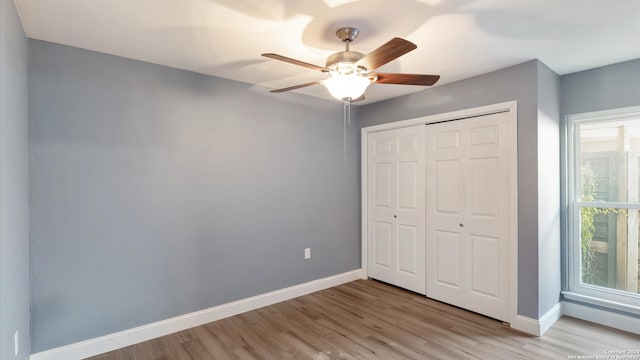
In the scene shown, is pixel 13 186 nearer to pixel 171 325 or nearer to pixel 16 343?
pixel 16 343

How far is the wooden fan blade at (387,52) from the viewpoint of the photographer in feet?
5.08

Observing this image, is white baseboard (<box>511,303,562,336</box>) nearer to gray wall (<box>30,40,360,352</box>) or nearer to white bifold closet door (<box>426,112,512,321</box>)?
white bifold closet door (<box>426,112,512,321</box>)

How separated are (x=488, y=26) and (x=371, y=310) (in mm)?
2711

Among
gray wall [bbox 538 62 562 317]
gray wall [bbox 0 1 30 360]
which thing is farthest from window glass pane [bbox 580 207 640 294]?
gray wall [bbox 0 1 30 360]

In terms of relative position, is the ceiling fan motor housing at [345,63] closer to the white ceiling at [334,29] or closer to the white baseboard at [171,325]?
the white ceiling at [334,29]

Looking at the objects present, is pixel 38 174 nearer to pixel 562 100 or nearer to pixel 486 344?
pixel 486 344

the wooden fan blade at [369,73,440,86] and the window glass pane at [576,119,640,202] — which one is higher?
the wooden fan blade at [369,73,440,86]

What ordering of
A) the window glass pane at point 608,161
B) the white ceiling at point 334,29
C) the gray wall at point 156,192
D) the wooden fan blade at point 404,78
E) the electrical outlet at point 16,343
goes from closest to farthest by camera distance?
1. the electrical outlet at point 16,343
2. the white ceiling at point 334,29
3. the wooden fan blade at point 404,78
4. the gray wall at point 156,192
5. the window glass pane at point 608,161

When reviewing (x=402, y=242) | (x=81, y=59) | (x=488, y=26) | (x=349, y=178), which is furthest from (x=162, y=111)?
(x=402, y=242)

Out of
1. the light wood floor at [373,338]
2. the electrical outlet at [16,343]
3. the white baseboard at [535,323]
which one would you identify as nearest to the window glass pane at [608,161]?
the white baseboard at [535,323]

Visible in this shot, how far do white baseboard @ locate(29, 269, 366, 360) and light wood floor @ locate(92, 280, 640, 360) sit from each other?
0.20ft

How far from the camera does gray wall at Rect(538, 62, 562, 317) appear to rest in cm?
271

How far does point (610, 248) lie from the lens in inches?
116

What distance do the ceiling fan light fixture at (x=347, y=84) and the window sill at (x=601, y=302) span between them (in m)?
2.96
